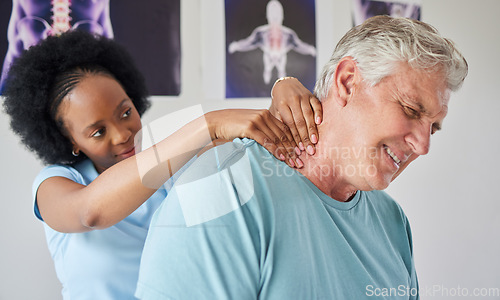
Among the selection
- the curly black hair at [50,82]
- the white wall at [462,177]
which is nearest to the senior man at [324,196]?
the curly black hair at [50,82]

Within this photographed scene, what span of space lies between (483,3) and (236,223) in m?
2.34

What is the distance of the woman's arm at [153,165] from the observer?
32.8 inches

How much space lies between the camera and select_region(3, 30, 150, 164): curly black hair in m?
1.21

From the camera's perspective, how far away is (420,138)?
850mm

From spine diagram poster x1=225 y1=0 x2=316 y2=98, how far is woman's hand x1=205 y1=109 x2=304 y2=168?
0.94 meters

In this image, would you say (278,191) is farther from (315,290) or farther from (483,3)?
(483,3)

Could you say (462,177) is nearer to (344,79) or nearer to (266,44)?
(266,44)

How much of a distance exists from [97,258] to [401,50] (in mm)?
924

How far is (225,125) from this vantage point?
83 cm

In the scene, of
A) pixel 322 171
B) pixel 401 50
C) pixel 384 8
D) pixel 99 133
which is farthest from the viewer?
pixel 384 8

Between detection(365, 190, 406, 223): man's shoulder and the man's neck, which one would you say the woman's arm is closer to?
the man's neck

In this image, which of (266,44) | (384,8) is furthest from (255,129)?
(384,8)

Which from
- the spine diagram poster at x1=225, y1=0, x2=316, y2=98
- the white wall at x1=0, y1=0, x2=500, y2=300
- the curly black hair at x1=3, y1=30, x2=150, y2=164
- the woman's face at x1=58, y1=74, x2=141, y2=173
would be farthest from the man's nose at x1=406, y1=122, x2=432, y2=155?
the white wall at x1=0, y1=0, x2=500, y2=300

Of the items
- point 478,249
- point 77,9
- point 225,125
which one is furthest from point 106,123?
point 478,249
